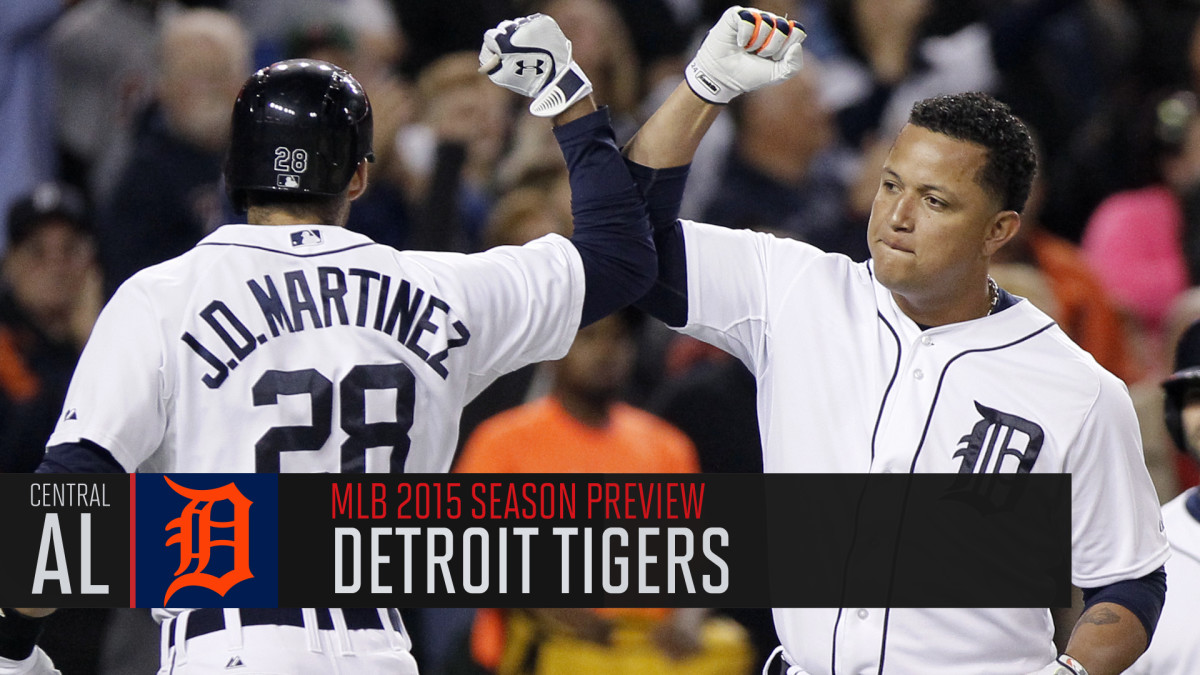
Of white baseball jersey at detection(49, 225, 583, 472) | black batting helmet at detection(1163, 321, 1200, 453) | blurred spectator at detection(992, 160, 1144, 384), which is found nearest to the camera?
white baseball jersey at detection(49, 225, 583, 472)

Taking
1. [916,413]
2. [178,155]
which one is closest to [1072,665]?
[916,413]

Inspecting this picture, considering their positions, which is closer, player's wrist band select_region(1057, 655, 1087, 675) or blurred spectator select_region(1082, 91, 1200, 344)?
player's wrist band select_region(1057, 655, 1087, 675)

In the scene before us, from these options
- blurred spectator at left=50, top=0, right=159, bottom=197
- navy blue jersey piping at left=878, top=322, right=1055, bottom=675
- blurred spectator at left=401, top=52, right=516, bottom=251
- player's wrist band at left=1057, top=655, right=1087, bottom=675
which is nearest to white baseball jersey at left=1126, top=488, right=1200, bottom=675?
player's wrist band at left=1057, top=655, right=1087, bottom=675

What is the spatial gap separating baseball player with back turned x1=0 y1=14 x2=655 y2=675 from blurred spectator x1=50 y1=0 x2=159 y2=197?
388 centimetres

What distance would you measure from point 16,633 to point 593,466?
9.07 feet

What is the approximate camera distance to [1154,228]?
6.88 metres

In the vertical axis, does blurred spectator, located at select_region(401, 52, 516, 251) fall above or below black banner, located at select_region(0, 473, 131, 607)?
above

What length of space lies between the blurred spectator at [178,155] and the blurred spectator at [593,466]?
1688 mm

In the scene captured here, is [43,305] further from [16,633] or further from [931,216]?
[931,216]

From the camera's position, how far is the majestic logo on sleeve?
3.17 meters

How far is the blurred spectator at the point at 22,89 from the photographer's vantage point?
21.6 feet

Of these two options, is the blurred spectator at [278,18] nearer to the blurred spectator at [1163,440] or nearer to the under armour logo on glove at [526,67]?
the under armour logo on glove at [526,67]

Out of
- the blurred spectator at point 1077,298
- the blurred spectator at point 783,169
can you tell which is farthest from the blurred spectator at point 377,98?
the blurred spectator at point 1077,298

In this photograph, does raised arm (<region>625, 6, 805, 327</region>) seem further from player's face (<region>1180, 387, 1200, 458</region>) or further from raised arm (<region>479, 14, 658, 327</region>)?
player's face (<region>1180, 387, 1200, 458</region>)
